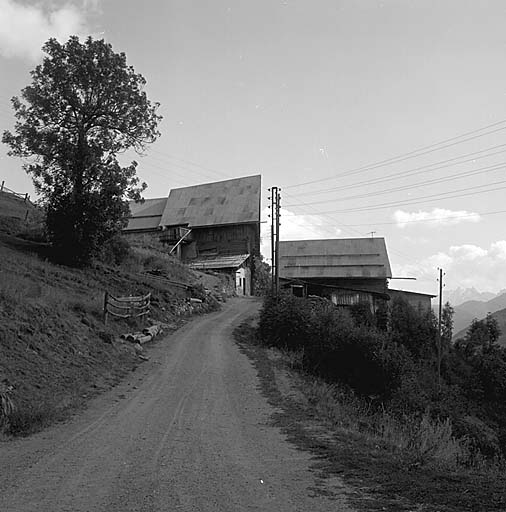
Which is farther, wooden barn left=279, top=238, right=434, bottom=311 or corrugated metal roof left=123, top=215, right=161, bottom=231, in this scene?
corrugated metal roof left=123, top=215, right=161, bottom=231

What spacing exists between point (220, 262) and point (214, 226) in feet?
20.8

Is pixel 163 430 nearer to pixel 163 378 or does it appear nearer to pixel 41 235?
pixel 163 378

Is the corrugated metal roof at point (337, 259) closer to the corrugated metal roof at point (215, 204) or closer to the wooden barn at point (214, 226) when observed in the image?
the wooden barn at point (214, 226)

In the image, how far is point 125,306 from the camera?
2545 cm

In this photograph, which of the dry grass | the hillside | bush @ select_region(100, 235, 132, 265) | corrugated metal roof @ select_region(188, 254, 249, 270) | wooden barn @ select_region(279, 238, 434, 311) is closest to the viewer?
the dry grass

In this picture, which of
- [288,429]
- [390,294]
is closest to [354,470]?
[288,429]

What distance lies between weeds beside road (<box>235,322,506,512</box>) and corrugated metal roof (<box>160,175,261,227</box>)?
146 ft

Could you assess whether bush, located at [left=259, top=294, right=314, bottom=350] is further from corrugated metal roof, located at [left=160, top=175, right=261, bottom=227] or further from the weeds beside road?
corrugated metal roof, located at [left=160, top=175, right=261, bottom=227]

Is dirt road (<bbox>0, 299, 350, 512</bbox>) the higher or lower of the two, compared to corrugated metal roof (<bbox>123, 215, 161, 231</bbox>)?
lower

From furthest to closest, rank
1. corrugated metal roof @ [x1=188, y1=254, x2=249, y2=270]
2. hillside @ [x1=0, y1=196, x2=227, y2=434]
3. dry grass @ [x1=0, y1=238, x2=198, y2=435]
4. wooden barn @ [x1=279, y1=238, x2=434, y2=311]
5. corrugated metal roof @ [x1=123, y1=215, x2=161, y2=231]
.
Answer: corrugated metal roof @ [x1=123, y1=215, x2=161, y2=231], wooden barn @ [x1=279, y1=238, x2=434, y2=311], corrugated metal roof @ [x1=188, y1=254, x2=249, y2=270], hillside @ [x1=0, y1=196, x2=227, y2=434], dry grass @ [x1=0, y1=238, x2=198, y2=435]

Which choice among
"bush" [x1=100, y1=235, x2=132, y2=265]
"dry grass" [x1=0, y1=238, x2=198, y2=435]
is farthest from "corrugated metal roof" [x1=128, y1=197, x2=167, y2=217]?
"dry grass" [x1=0, y1=238, x2=198, y2=435]

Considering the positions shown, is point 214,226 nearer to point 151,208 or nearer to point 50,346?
point 151,208

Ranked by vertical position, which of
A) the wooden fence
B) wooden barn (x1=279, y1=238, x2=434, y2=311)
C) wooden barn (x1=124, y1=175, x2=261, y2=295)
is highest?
wooden barn (x1=124, y1=175, x2=261, y2=295)

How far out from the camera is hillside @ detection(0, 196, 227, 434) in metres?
13.4
